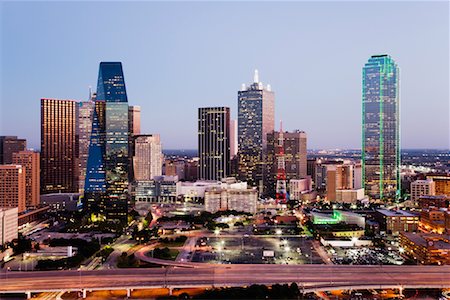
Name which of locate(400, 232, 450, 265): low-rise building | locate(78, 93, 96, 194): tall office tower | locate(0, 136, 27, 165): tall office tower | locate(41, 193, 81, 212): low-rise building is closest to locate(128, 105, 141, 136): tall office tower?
locate(78, 93, 96, 194): tall office tower

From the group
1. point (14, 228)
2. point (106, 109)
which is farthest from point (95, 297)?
point (106, 109)

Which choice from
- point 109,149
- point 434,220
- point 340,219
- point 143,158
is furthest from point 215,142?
point 434,220

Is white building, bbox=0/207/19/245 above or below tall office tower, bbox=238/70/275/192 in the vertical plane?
below

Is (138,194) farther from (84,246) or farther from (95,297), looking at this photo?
(95,297)

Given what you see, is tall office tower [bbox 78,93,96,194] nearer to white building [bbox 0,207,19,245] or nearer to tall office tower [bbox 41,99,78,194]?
tall office tower [bbox 41,99,78,194]

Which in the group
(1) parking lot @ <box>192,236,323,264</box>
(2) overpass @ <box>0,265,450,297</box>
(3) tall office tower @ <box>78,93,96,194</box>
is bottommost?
(1) parking lot @ <box>192,236,323,264</box>

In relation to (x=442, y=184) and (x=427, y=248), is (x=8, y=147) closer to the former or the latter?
(x=427, y=248)
